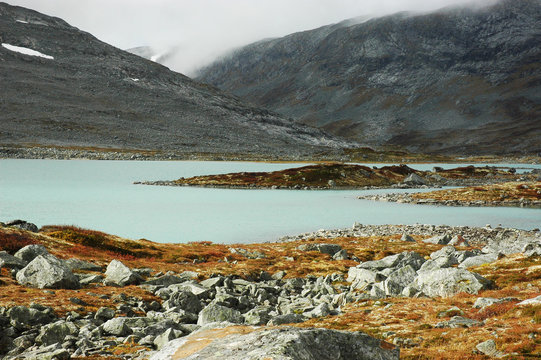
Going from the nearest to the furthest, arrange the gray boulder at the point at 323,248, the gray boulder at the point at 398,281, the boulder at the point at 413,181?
the gray boulder at the point at 398,281
the gray boulder at the point at 323,248
the boulder at the point at 413,181

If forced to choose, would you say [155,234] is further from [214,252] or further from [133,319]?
[133,319]

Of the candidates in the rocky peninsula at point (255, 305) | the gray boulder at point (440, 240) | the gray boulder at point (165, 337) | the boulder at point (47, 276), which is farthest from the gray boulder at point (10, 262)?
the gray boulder at point (440, 240)

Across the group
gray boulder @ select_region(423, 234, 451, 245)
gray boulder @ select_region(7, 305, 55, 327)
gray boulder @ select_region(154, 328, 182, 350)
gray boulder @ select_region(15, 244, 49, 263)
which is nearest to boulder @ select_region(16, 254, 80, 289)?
gray boulder @ select_region(15, 244, 49, 263)

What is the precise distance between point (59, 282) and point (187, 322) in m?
7.41

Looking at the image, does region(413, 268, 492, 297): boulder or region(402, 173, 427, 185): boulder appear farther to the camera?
region(402, 173, 427, 185): boulder

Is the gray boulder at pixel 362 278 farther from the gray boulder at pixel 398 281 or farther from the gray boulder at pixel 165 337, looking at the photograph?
the gray boulder at pixel 165 337

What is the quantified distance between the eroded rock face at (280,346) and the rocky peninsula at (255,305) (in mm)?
27

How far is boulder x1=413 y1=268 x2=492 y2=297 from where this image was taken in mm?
20406

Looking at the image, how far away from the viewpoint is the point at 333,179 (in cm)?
12088

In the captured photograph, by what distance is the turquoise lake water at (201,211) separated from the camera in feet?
185

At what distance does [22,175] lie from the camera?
110 meters

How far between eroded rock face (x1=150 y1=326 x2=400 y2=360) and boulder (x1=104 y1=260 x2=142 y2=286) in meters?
14.1

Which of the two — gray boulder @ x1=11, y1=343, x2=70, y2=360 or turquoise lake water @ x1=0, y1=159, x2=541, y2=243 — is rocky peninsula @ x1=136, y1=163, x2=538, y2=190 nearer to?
turquoise lake water @ x1=0, y1=159, x2=541, y2=243

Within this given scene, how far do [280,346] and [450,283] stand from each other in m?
15.2
